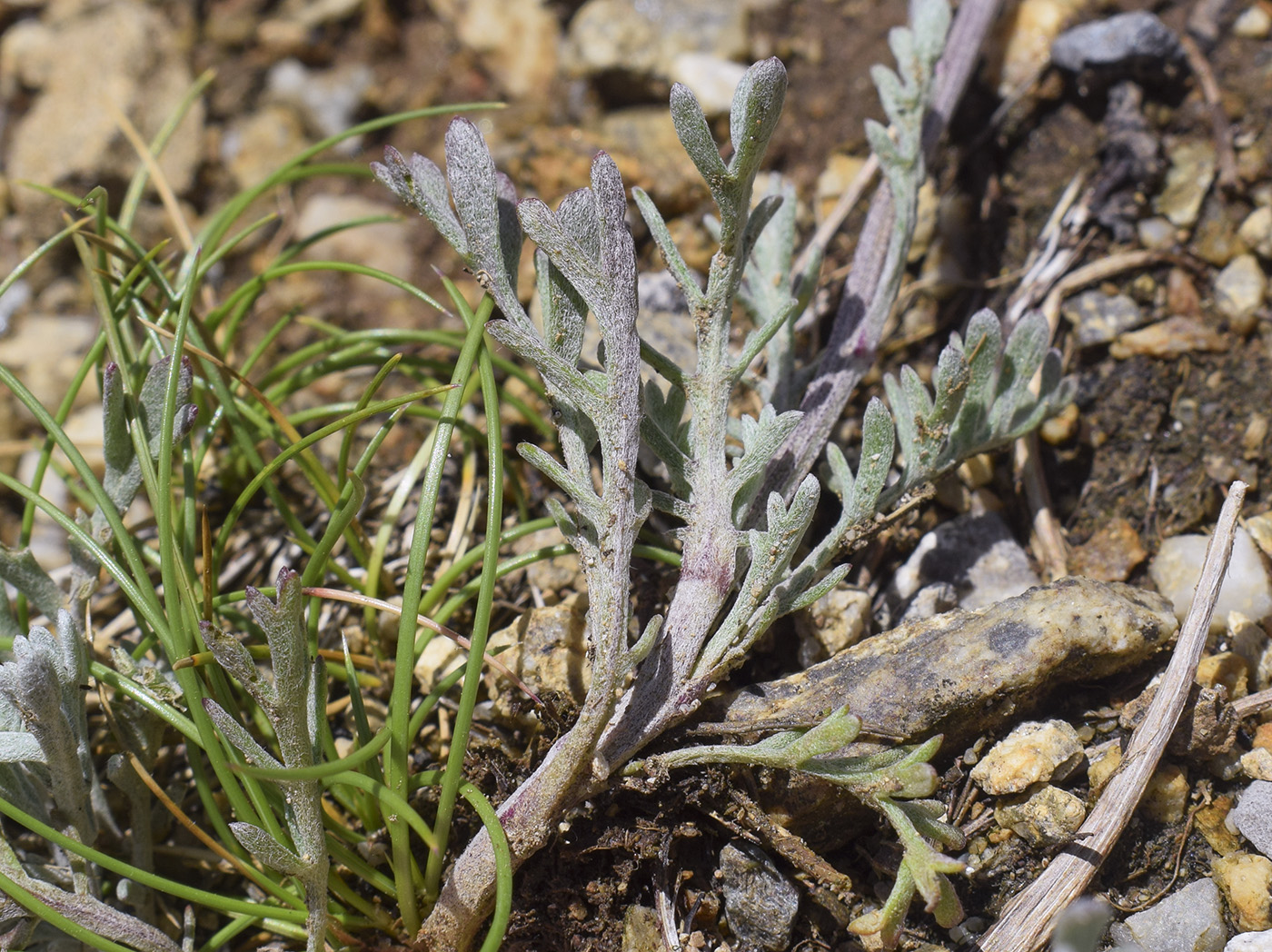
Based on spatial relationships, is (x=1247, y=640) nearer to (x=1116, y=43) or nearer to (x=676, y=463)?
(x=676, y=463)

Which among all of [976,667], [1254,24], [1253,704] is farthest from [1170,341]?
[976,667]

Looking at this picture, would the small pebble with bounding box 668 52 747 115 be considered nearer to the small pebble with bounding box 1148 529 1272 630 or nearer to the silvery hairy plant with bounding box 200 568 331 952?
the small pebble with bounding box 1148 529 1272 630

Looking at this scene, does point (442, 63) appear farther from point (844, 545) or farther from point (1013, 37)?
point (844, 545)

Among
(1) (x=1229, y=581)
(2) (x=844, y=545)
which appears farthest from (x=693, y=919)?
(1) (x=1229, y=581)

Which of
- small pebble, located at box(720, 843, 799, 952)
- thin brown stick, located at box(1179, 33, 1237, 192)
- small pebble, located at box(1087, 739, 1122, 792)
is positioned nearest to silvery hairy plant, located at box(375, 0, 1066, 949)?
small pebble, located at box(720, 843, 799, 952)

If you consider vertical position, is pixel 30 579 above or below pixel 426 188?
below

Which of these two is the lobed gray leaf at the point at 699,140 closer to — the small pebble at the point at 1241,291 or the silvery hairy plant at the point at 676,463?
the silvery hairy plant at the point at 676,463
